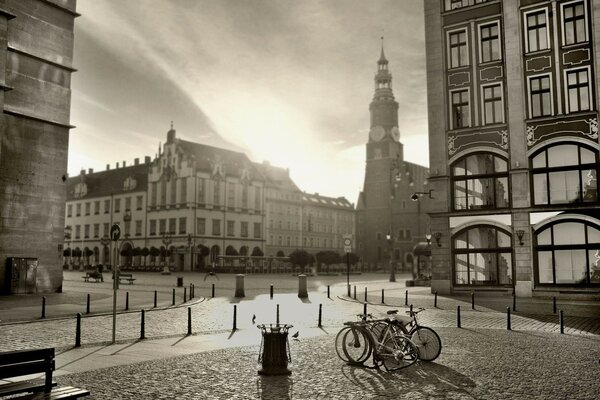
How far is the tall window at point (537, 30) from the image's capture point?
3006cm

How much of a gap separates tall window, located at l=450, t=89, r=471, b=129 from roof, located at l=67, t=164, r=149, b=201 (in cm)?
6421

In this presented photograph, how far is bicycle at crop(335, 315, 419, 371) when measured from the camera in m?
10.7

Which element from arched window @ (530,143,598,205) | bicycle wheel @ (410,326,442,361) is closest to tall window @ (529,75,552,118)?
arched window @ (530,143,598,205)

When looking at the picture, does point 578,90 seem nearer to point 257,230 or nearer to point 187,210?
point 187,210

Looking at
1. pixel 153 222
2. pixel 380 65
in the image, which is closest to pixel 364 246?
pixel 380 65

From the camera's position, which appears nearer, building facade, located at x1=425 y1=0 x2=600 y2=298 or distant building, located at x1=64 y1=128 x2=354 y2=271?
building facade, located at x1=425 y1=0 x2=600 y2=298

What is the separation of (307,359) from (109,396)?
4478 millimetres

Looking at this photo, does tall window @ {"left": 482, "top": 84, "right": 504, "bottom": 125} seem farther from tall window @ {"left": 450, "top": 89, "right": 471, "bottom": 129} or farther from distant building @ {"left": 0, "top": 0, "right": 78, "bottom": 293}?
distant building @ {"left": 0, "top": 0, "right": 78, "bottom": 293}

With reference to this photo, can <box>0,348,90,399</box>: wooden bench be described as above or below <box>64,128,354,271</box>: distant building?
below

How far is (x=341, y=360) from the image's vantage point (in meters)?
11.4

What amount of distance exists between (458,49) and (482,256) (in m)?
12.4

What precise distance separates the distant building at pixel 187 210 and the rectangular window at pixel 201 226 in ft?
0.48

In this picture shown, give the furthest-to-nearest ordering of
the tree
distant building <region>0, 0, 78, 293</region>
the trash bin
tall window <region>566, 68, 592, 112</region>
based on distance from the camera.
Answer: the tree < distant building <region>0, 0, 78, 293</region> < tall window <region>566, 68, 592, 112</region> < the trash bin

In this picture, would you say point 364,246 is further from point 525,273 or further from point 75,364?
point 75,364
